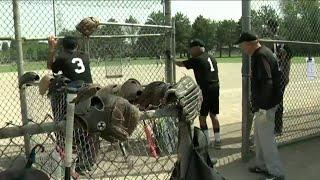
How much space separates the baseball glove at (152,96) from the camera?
3158mm

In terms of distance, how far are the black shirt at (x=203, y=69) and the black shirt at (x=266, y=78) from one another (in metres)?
2.12

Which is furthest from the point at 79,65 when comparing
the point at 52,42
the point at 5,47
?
the point at 5,47

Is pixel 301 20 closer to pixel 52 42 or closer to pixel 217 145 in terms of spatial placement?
pixel 217 145

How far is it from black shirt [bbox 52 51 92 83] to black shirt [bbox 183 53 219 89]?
6.98ft

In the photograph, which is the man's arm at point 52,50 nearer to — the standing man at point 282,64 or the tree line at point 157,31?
the tree line at point 157,31

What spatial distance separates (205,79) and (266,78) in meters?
2.31

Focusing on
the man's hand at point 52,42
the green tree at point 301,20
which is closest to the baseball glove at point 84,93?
the man's hand at point 52,42

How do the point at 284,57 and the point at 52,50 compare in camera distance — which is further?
the point at 284,57

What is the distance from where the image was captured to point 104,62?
8.16 m

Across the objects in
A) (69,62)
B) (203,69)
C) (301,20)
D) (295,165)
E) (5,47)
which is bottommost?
(295,165)

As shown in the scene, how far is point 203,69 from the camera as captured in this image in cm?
845

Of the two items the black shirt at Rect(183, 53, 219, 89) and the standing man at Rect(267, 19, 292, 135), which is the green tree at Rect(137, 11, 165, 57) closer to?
the black shirt at Rect(183, 53, 219, 89)

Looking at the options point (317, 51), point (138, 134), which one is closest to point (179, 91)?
point (138, 134)

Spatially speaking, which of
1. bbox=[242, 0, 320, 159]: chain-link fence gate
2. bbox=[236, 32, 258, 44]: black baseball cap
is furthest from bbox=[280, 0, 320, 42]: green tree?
bbox=[236, 32, 258, 44]: black baseball cap
